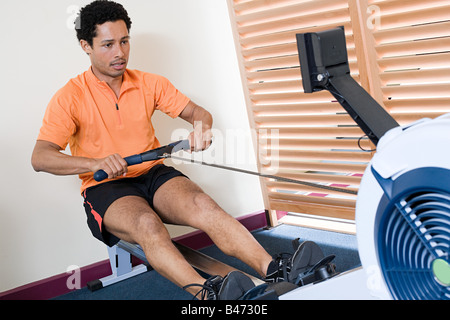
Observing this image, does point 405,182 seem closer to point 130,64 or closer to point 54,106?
point 54,106

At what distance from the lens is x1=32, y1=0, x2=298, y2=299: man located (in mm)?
2107

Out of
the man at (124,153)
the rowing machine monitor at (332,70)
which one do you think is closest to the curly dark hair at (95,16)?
A: the man at (124,153)

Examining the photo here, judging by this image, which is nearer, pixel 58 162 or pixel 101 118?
pixel 58 162

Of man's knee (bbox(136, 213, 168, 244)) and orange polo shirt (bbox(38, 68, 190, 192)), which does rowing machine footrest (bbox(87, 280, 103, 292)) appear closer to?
orange polo shirt (bbox(38, 68, 190, 192))

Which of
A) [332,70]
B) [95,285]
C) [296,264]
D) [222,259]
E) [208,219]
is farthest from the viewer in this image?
[222,259]

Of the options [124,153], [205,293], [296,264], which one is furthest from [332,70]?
[124,153]

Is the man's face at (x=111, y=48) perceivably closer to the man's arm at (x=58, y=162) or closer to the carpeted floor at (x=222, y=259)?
the man's arm at (x=58, y=162)

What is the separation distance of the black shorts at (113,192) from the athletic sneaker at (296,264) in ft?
2.43

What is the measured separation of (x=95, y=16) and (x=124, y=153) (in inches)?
25.1

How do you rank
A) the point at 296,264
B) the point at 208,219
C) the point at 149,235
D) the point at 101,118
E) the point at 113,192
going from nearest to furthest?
the point at 296,264
the point at 149,235
the point at 208,219
the point at 113,192
the point at 101,118

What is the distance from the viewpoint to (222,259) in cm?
295

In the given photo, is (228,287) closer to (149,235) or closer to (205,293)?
(205,293)

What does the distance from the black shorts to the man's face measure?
50cm

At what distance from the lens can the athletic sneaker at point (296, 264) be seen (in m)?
1.83
